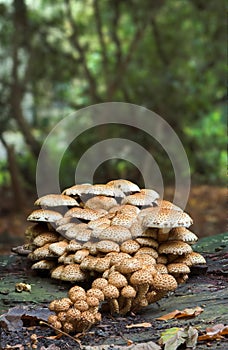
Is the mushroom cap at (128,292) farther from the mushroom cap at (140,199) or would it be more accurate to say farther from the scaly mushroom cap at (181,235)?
the mushroom cap at (140,199)

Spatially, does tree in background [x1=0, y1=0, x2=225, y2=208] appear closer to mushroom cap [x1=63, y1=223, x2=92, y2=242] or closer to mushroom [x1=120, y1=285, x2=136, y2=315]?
mushroom cap [x1=63, y1=223, x2=92, y2=242]

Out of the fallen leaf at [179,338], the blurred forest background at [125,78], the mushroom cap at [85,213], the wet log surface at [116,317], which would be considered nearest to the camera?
the fallen leaf at [179,338]

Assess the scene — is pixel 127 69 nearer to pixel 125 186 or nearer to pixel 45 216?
pixel 125 186

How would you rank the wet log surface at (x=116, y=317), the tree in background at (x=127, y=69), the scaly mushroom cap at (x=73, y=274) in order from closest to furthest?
the wet log surface at (x=116, y=317)
the scaly mushroom cap at (x=73, y=274)
the tree in background at (x=127, y=69)

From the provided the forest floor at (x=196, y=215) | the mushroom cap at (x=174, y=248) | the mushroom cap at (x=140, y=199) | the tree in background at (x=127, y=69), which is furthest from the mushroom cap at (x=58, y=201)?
the tree in background at (x=127, y=69)

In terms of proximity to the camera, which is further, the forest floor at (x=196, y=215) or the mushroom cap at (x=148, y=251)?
the forest floor at (x=196, y=215)

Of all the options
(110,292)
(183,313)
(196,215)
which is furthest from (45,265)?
(196,215)
